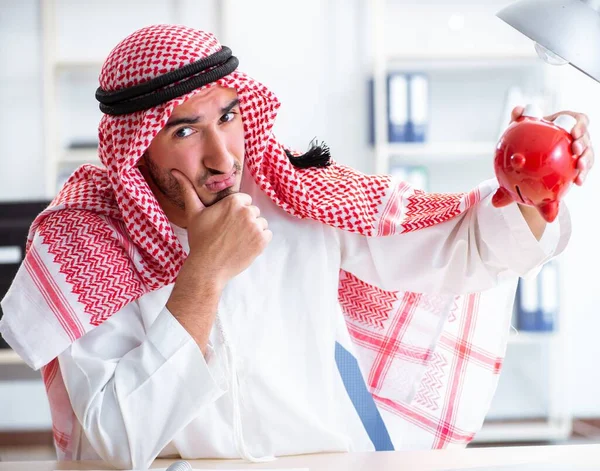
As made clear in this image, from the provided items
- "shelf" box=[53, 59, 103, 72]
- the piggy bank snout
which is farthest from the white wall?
the piggy bank snout

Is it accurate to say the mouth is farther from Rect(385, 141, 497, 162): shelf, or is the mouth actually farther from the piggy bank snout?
Rect(385, 141, 497, 162): shelf

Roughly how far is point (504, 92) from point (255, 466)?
10.1ft

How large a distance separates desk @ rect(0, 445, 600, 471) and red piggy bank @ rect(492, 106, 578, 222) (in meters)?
0.38

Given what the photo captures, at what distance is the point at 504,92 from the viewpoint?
3855 millimetres

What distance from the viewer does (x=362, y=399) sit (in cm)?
165

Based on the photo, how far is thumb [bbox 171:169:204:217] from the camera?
4.58 feet

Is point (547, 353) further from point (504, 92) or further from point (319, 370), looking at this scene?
point (319, 370)

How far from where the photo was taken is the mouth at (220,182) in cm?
143

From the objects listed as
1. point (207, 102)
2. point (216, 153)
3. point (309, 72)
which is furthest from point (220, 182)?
point (309, 72)

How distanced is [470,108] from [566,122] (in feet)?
9.23

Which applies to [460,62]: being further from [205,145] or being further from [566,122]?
[566,122]

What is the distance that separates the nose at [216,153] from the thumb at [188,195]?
0.05 metres

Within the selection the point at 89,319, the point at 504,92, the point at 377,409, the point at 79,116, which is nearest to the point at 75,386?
the point at 89,319

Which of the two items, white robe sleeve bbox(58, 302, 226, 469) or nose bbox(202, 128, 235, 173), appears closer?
white robe sleeve bbox(58, 302, 226, 469)
